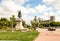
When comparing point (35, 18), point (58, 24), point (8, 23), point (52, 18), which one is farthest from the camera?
point (52, 18)

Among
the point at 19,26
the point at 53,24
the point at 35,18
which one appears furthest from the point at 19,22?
the point at 53,24

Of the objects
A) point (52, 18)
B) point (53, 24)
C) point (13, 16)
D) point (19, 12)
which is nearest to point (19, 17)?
point (19, 12)

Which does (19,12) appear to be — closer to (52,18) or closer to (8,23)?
(8,23)

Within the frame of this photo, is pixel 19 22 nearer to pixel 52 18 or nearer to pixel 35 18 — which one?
pixel 35 18

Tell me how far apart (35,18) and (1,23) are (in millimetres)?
18930

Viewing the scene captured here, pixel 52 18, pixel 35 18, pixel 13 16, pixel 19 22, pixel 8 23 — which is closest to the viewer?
pixel 19 22

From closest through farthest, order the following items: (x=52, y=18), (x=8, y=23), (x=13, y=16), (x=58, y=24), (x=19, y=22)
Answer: (x=19, y=22) → (x=13, y=16) → (x=8, y=23) → (x=58, y=24) → (x=52, y=18)

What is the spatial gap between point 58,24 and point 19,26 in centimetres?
5619

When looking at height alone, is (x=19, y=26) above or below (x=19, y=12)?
below

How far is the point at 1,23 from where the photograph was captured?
74.2 meters

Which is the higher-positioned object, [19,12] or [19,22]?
[19,12]

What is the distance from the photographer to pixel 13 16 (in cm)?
7138

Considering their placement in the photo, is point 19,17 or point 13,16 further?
point 13,16

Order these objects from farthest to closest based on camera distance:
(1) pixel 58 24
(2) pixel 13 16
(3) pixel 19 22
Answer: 1. (1) pixel 58 24
2. (2) pixel 13 16
3. (3) pixel 19 22
